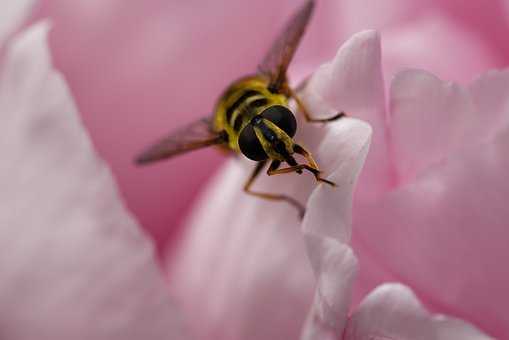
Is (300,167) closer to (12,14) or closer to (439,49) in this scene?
(439,49)

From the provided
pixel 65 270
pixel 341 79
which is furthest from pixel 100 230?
pixel 341 79

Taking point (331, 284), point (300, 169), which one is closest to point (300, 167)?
point (300, 169)

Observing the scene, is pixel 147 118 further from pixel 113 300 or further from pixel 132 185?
pixel 113 300

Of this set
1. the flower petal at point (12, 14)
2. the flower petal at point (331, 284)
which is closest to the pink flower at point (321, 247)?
the flower petal at point (331, 284)

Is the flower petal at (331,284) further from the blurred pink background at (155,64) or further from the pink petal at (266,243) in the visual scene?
the blurred pink background at (155,64)

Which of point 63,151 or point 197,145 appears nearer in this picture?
point 63,151
